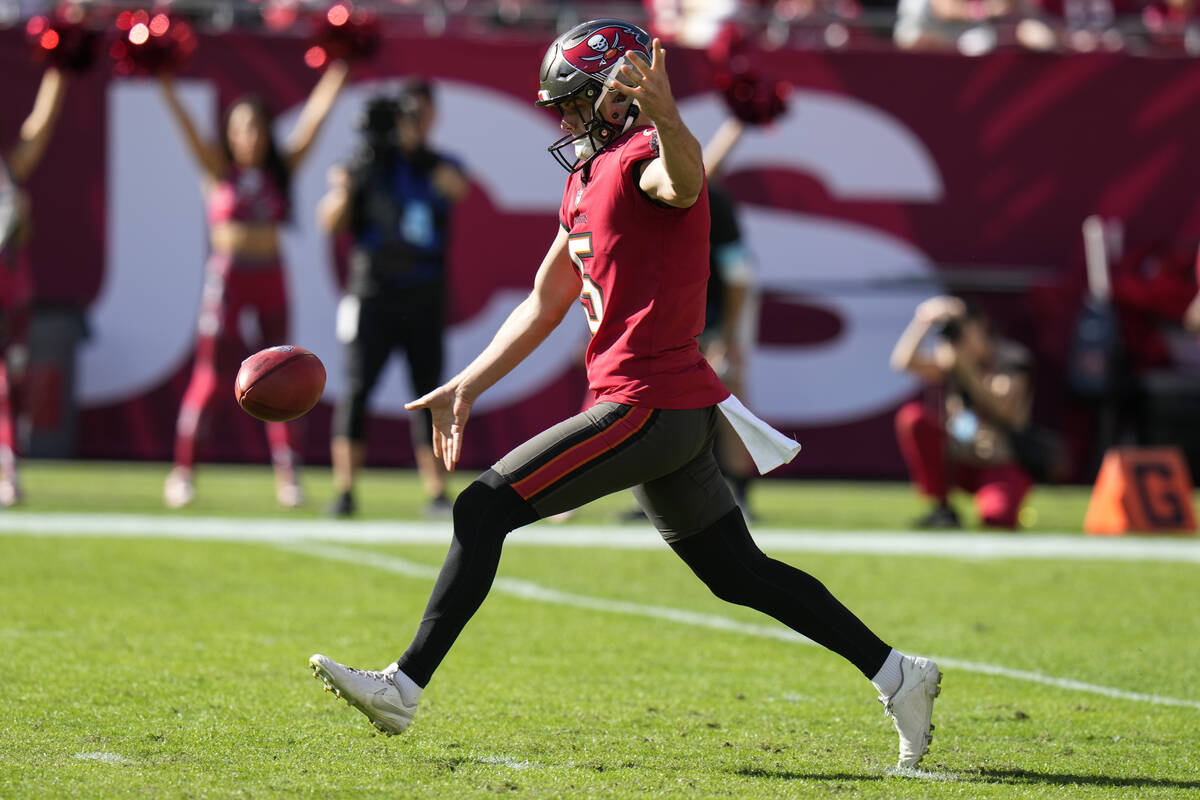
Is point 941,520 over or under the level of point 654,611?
under

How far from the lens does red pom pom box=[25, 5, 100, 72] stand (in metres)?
9.84

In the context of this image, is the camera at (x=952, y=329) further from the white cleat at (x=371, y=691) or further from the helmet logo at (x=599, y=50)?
the white cleat at (x=371, y=691)

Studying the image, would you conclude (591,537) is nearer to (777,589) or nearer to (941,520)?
(941,520)

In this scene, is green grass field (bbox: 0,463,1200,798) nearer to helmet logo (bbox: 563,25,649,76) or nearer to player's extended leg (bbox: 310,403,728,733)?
player's extended leg (bbox: 310,403,728,733)

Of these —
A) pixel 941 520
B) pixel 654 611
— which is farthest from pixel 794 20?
pixel 654 611

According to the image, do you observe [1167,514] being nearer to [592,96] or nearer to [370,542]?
[370,542]

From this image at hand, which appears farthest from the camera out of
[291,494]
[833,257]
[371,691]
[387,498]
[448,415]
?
[833,257]

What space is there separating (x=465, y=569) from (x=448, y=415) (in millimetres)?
512

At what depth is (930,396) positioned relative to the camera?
44.2 ft

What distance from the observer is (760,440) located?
175 inches

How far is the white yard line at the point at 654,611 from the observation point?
18.6 feet

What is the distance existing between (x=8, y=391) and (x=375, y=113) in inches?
107

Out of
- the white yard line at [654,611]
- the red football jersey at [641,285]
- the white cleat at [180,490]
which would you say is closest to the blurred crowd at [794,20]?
the white cleat at [180,490]

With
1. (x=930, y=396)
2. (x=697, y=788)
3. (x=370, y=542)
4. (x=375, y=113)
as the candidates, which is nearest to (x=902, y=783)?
(x=697, y=788)
